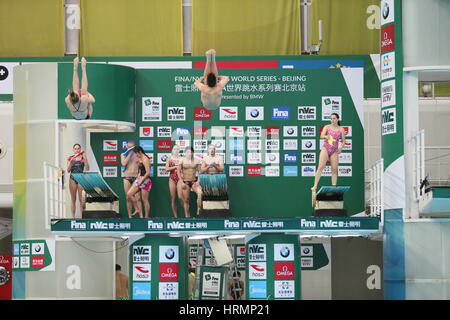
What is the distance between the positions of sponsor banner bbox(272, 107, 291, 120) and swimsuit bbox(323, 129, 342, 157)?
1641mm

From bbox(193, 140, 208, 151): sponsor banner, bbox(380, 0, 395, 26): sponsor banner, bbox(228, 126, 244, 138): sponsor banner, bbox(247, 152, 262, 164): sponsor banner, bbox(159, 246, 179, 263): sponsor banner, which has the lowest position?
bbox(159, 246, 179, 263): sponsor banner

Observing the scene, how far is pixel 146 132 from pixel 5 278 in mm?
8696

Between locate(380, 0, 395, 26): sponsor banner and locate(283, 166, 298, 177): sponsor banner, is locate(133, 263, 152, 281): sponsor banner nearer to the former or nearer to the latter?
locate(283, 166, 298, 177): sponsor banner

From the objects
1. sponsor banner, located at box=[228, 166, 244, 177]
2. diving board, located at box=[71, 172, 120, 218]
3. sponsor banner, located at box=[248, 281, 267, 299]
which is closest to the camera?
diving board, located at box=[71, 172, 120, 218]

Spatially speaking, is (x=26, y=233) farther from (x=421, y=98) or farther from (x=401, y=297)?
(x=421, y=98)

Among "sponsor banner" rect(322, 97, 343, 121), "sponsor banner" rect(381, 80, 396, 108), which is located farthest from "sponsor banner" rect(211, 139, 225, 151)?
"sponsor banner" rect(381, 80, 396, 108)

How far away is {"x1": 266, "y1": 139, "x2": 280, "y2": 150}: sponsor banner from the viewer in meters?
27.0

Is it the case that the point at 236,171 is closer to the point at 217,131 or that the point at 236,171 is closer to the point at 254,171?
the point at 254,171

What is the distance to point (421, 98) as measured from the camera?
31.6m

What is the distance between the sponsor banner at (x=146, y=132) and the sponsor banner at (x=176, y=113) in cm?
53

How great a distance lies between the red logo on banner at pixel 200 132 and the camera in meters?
27.0

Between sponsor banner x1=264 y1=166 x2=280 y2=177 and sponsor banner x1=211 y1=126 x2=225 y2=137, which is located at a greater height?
sponsor banner x1=211 y1=126 x2=225 y2=137

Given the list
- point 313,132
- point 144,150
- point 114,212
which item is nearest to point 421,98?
point 313,132

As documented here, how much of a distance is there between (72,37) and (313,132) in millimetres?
9978
